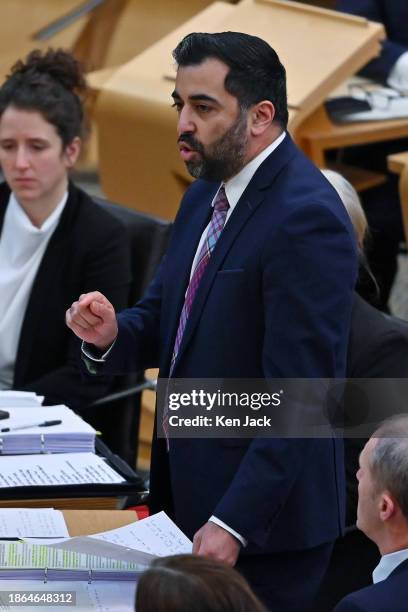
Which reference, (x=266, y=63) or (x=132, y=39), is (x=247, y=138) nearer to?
(x=266, y=63)

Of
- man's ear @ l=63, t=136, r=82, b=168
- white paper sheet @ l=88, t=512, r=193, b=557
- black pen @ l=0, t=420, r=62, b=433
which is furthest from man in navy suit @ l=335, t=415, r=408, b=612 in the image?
man's ear @ l=63, t=136, r=82, b=168

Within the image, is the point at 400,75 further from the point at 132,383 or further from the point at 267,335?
the point at 267,335

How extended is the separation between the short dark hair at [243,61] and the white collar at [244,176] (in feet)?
0.23

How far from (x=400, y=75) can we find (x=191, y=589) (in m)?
3.53

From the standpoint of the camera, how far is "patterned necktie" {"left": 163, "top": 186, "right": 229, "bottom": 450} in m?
2.15

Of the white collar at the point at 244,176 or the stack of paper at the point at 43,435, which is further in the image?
the stack of paper at the point at 43,435

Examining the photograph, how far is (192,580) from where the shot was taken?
1.44m

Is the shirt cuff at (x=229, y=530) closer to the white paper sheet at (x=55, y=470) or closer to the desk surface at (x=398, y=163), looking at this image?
the white paper sheet at (x=55, y=470)

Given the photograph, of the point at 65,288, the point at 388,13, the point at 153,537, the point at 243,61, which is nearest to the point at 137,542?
the point at 153,537

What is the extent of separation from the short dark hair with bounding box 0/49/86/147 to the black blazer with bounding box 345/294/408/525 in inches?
42.1

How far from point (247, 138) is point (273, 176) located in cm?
8

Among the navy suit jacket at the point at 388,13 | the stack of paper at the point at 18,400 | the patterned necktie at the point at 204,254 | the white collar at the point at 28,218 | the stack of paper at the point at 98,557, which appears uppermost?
the navy suit jacket at the point at 388,13

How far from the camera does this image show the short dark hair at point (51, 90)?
331 centimetres

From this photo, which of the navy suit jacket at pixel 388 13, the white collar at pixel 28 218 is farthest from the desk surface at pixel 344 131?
the white collar at pixel 28 218
